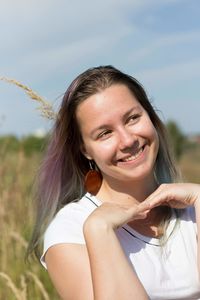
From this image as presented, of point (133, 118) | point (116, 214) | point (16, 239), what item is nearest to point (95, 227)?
point (116, 214)

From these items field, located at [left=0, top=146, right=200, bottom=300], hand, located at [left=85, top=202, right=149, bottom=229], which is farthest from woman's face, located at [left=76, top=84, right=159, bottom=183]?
field, located at [left=0, top=146, right=200, bottom=300]

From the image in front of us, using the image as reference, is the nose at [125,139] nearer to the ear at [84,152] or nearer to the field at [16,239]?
the ear at [84,152]

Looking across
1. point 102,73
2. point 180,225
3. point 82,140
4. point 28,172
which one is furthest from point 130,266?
point 28,172

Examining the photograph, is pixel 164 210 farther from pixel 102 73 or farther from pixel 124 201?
pixel 102 73

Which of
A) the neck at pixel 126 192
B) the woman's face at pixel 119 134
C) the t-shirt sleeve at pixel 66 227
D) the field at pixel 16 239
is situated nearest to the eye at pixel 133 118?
the woman's face at pixel 119 134

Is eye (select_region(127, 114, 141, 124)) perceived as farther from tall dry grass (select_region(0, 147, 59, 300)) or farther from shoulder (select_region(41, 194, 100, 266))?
tall dry grass (select_region(0, 147, 59, 300))

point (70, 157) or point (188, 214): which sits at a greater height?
point (70, 157)

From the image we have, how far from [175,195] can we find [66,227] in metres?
0.37

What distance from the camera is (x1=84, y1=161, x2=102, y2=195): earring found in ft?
7.52

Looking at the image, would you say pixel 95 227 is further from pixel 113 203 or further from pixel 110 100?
pixel 110 100

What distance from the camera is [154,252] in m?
2.09

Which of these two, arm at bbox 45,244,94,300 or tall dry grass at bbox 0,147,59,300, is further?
tall dry grass at bbox 0,147,59,300

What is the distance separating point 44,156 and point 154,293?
0.63 m

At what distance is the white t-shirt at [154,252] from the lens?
2029 mm
